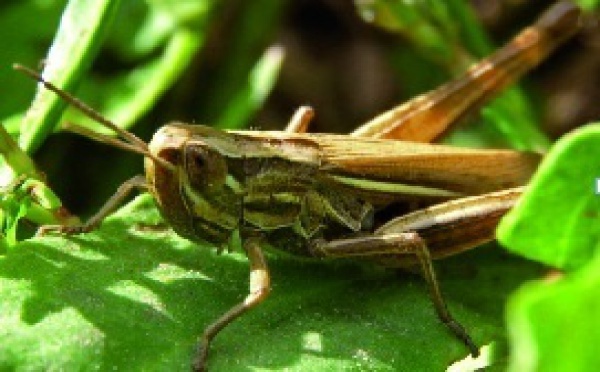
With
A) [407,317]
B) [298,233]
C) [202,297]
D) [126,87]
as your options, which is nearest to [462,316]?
[407,317]

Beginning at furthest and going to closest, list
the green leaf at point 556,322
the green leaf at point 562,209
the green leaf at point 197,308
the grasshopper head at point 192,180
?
the grasshopper head at point 192,180 < the green leaf at point 197,308 < the green leaf at point 562,209 < the green leaf at point 556,322

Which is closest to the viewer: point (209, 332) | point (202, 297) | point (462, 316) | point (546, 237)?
point (546, 237)

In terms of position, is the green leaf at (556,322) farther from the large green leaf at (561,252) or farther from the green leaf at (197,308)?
the green leaf at (197,308)

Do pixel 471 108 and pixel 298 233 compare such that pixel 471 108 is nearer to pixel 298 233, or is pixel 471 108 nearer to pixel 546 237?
pixel 298 233

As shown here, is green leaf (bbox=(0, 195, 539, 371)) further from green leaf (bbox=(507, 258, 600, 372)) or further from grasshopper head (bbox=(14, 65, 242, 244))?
green leaf (bbox=(507, 258, 600, 372))

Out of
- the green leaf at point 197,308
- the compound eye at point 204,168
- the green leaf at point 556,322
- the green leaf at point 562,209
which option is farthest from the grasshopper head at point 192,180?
the green leaf at point 556,322

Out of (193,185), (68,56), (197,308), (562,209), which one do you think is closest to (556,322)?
(562,209)

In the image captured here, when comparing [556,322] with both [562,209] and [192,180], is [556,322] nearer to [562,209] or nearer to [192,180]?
[562,209]
